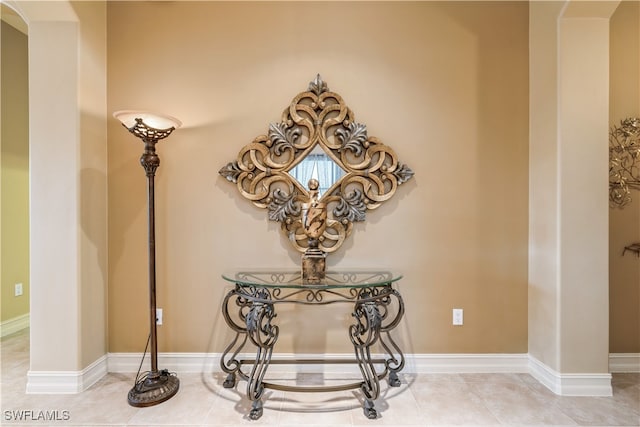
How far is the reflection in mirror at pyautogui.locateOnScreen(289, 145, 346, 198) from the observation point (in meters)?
2.31

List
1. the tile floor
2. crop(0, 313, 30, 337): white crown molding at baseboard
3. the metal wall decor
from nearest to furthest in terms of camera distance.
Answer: the tile floor < the metal wall decor < crop(0, 313, 30, 337): white crown molding at baseboard

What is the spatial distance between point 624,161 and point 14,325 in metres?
5.59

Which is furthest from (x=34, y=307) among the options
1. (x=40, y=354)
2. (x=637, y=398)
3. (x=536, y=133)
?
(x=637, y=398)

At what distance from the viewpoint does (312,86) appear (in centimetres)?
230

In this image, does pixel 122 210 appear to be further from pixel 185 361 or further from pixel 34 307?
pixel 185 361

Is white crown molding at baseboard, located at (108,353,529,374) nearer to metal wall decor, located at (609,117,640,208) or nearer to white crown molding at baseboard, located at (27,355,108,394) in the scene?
white crown molding at baseboard, located at (27,355,108,394)

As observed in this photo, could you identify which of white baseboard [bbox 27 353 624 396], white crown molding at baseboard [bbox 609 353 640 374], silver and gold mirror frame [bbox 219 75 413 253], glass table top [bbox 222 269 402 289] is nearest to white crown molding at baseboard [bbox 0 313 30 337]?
white baseboard [bbox 27 353 624 396]

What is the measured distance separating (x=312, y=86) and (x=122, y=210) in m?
1.72

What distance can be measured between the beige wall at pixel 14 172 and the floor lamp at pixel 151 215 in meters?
2.12

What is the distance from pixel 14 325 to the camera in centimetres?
306

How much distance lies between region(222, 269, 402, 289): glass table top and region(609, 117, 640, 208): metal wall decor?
1.76 metres

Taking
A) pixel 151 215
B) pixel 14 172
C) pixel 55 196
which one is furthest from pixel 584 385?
pixel 14 172

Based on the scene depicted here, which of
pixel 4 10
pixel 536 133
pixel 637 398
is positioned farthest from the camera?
pixel 4 10

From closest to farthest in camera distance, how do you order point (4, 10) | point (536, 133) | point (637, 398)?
point (637, 398) < point (536, 133) < point (4, 10)
